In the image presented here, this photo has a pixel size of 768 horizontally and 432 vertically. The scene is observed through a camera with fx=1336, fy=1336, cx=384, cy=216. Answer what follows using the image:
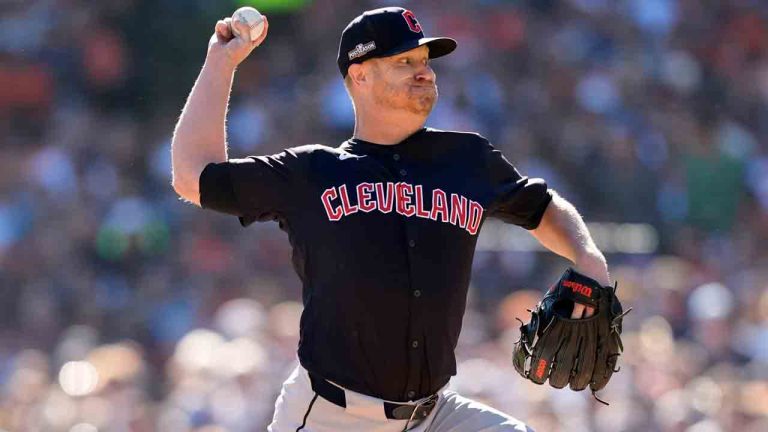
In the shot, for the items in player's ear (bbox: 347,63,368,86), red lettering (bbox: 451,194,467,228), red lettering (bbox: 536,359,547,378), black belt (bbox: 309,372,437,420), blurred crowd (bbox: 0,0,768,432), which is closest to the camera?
black belt (bbox: 309,372,437,420)

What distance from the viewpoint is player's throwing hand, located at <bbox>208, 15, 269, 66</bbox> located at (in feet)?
13.2

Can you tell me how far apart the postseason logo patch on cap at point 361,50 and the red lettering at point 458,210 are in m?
0.54

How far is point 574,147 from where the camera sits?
10.2m

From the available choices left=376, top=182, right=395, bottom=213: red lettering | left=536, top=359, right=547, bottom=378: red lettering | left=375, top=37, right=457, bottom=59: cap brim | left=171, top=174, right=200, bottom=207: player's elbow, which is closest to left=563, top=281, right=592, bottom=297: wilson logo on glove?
left=536, top=359, right=547, bottom=378: red lettering

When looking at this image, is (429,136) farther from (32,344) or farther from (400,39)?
(32,344)

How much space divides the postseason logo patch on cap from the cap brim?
4cm

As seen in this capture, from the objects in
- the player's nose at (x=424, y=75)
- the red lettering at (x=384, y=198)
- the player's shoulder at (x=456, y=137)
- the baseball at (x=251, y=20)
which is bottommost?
the red lettering at (x=384, y=198)

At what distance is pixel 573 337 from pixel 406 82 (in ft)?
3.02

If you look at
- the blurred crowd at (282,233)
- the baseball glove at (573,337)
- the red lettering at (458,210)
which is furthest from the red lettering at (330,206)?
the blurred crowd at (282,233)

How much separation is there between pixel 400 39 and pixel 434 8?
7.41 m

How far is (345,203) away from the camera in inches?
153

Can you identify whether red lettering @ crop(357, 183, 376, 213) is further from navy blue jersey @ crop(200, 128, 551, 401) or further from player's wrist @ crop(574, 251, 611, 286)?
player's wrist @ crop(574, 251, 611, 286)

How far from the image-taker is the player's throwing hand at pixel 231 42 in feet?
13.2

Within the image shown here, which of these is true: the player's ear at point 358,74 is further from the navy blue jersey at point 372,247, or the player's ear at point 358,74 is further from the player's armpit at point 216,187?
the player's armpit at point 216,187
